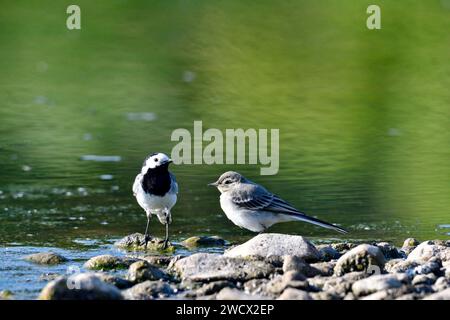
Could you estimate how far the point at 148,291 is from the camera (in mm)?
9602

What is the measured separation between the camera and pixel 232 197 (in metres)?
12.6

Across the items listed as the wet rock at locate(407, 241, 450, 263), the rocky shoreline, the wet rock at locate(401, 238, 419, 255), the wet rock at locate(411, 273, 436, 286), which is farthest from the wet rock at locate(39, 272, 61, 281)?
the wet rock at locate(401, 238, 419, 255)

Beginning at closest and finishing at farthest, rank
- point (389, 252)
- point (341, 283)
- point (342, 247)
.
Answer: point (341, 283), point (389, 252), point (342, 247)

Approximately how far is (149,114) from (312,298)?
47.8 feet

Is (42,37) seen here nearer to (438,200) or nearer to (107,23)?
(107,23)

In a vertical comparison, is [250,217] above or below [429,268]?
above

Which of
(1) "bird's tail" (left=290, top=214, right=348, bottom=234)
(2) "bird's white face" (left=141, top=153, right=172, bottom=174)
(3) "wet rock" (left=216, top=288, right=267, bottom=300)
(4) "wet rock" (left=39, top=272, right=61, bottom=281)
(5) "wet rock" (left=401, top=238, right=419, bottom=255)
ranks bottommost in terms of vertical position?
(5) "wet rock" (left=401, top=238, right=419, bottom=255)

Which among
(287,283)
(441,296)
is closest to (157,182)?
(287,283)

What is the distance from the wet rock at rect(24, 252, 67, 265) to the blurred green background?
1207 millimetres

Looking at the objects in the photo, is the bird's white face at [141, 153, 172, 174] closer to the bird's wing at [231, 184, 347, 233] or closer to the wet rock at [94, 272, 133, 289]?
the bird's wing at [231, 184, 347, 233]

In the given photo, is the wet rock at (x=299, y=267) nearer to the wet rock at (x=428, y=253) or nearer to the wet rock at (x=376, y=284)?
the wet rock at (x=376, y=284)

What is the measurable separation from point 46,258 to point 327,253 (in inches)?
119

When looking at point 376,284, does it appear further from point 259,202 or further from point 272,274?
point 259,202

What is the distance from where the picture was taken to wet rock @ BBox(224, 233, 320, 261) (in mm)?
10961
